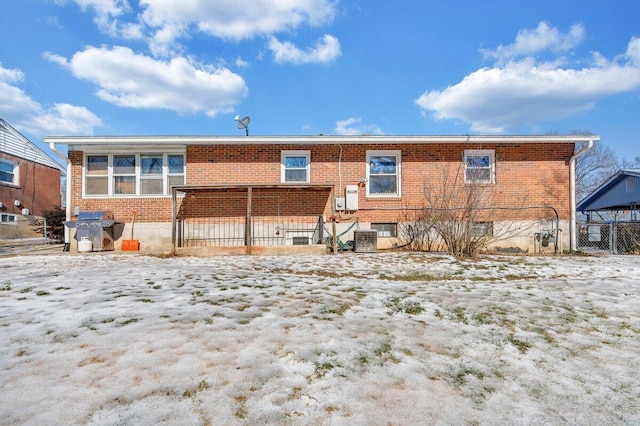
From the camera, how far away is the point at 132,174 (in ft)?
34.3

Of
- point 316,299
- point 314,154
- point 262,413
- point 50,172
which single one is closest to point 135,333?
point 262,413

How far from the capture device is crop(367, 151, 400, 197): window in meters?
10.6

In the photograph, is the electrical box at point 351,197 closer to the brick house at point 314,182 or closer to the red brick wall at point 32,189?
the brick house at point 314,182

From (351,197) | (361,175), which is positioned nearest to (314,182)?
(351,197)

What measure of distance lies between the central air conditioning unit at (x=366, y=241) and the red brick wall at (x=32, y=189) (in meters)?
19.5

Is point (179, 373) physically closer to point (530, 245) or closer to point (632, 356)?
point (632, 356)

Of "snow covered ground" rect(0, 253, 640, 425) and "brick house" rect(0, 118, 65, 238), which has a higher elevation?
"brick house" rect(0, 118, 65, 238)

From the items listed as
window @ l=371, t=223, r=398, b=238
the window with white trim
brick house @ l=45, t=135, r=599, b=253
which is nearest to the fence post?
brick house @ l=45, t=135, r=599, b=253

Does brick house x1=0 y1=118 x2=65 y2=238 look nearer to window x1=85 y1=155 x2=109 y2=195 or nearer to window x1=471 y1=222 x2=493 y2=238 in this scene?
window x1=85 y1=155 x2=109 y2=195

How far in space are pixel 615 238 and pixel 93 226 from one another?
16263 mm

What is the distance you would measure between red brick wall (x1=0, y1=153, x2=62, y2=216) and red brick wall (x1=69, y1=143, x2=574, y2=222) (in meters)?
12.1

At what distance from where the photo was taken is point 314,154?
10516mm

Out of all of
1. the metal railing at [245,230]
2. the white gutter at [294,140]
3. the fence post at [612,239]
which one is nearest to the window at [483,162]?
the white gutter at [294,140]

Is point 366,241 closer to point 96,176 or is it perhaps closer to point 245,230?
point 245,230
